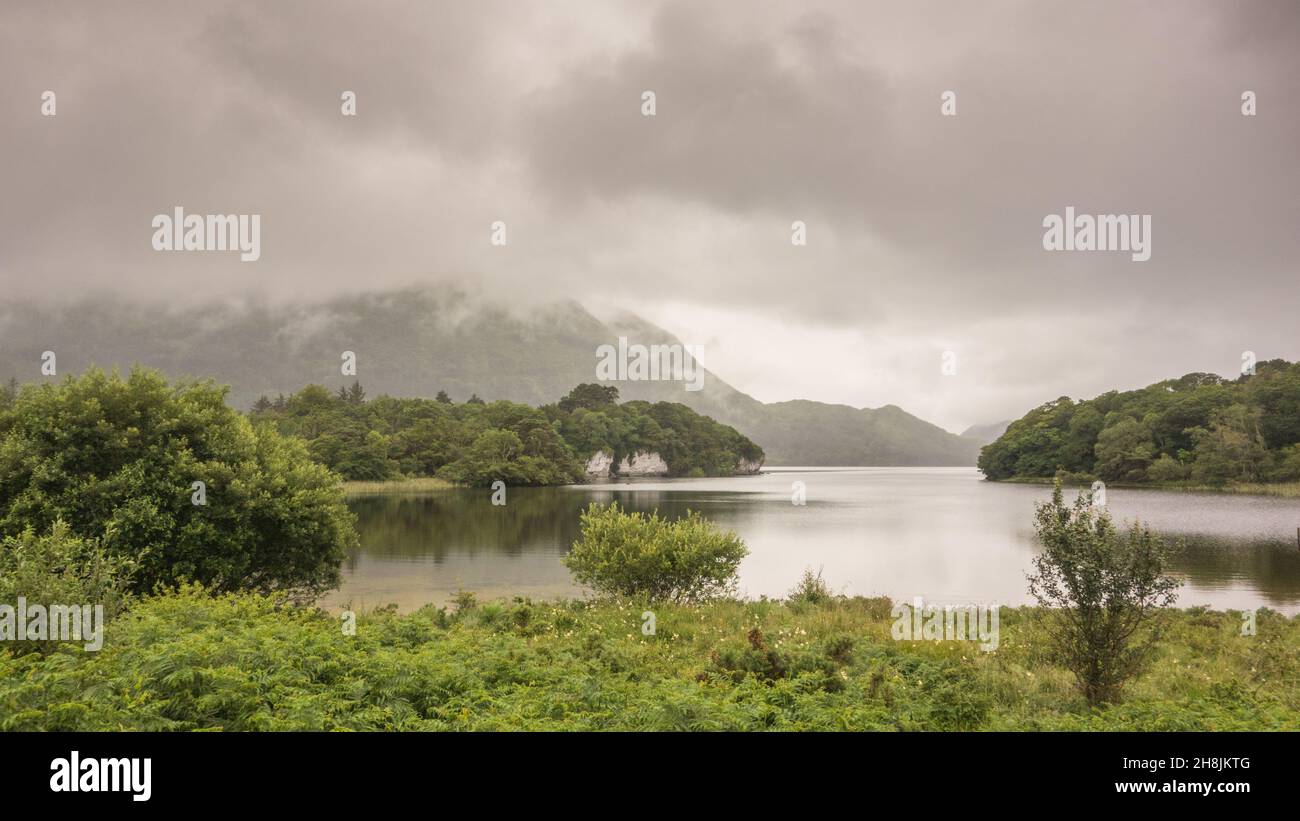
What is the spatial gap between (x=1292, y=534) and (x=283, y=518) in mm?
57243

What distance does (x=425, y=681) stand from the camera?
28.7 ft

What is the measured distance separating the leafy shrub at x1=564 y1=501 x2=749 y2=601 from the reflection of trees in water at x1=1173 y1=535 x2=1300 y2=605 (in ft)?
56.3

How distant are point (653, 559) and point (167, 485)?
13549mm

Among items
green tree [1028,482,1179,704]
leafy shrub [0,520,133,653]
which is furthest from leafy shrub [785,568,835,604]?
leafy shrub [0,520,133,653]

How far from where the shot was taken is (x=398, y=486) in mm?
92188

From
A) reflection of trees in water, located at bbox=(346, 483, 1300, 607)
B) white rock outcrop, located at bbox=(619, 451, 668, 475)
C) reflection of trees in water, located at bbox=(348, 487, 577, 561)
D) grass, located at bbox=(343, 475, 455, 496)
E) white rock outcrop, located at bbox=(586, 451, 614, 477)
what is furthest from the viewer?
white rock outcrop, located at bbox=(619, 451, 668, 475)

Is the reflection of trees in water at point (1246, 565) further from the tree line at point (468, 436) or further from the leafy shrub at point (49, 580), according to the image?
the tree line at point (468, 436)

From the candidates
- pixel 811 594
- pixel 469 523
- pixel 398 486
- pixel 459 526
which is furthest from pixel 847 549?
pixel 398 486

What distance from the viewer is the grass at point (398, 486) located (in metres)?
84.4

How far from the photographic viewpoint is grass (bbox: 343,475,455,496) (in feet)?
277

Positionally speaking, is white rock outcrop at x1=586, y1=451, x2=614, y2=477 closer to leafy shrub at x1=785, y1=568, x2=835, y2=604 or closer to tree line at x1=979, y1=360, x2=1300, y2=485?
tree line at x1=979, y1=360, x2=1300, y2=485
